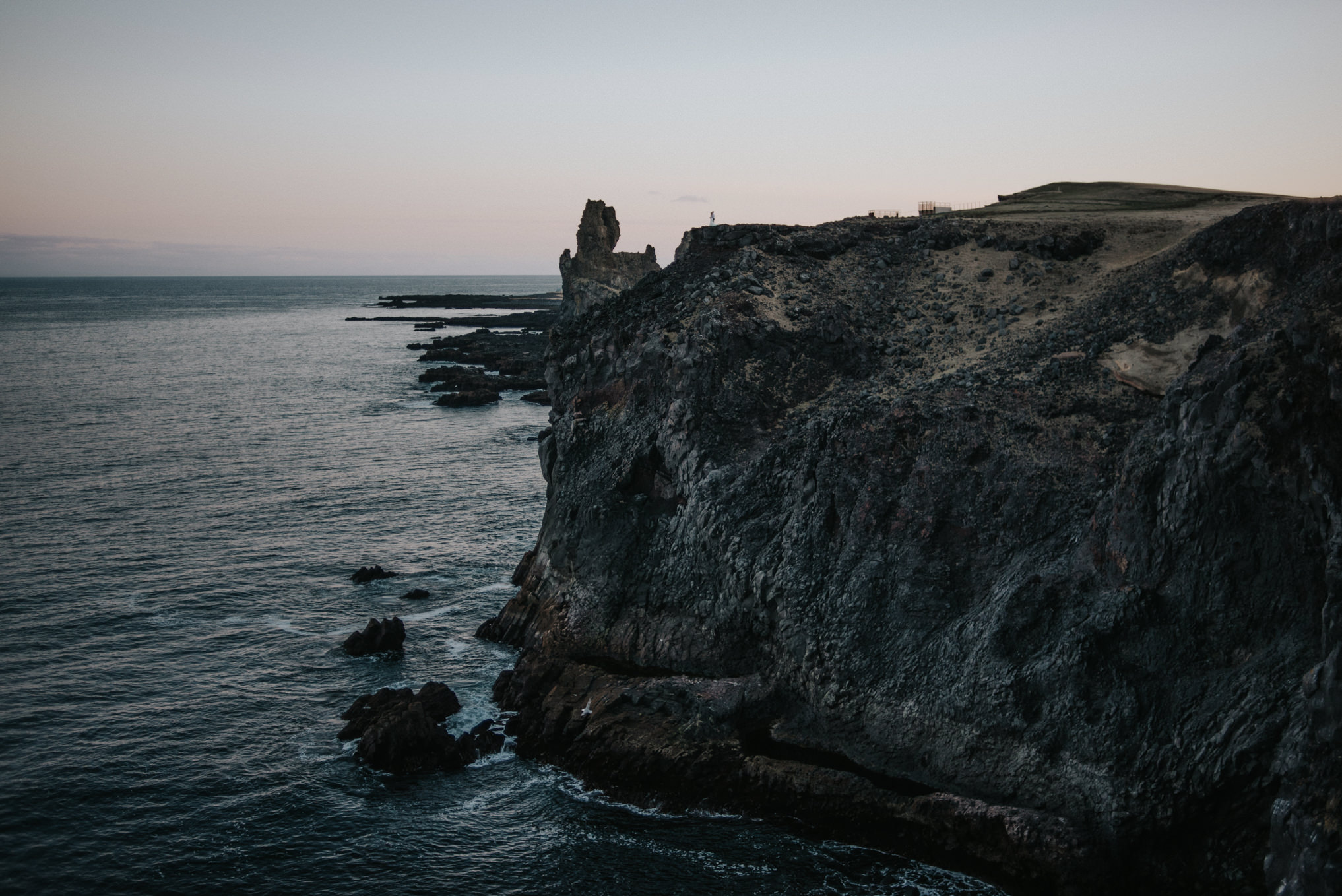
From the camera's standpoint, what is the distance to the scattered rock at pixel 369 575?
48.5 meters

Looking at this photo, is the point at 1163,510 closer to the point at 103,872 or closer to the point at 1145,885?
the point at 1145,885

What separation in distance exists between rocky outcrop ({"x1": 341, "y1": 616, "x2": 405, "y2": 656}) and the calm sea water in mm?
722

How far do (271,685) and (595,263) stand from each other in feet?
317

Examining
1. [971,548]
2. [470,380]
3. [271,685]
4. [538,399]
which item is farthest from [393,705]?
[470,380]

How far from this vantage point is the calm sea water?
2634 cm

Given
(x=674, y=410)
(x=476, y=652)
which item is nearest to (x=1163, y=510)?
(x=674, y=410)

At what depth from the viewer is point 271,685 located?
37.5 m

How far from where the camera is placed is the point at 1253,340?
25625mm

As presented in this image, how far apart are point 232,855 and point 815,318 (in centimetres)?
2970

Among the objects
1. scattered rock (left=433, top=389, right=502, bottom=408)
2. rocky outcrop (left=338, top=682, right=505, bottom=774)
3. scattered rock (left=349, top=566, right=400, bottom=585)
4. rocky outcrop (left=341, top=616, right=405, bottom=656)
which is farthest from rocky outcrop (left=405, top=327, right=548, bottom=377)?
rocky outcrop (left=338, top=682, right=505, bottom=774)

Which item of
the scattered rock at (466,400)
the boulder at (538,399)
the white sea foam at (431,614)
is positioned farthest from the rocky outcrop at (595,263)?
the white sea foam at (431,614)

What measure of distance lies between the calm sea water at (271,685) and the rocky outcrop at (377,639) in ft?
2.37

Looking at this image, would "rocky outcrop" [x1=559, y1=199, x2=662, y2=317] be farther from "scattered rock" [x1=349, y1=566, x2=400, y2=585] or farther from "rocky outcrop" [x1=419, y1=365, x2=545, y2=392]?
"scattered rock" [x1=349, y1=566, x2=400, y2=585]

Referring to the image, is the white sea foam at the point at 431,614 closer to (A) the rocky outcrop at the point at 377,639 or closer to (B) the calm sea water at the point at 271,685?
(B) the calm sea water at the point at 271,685
